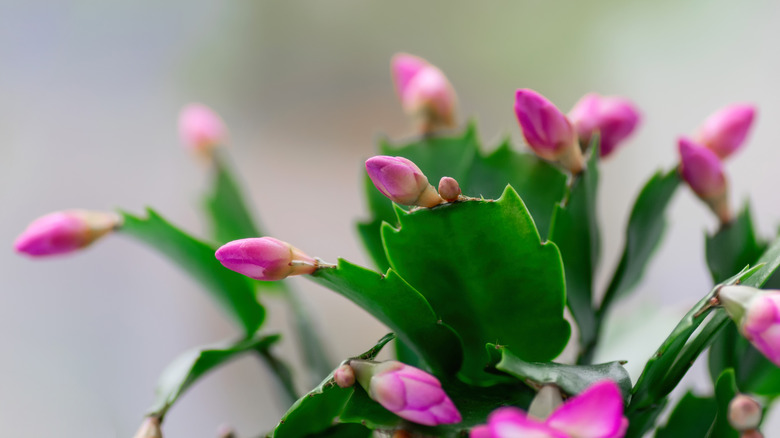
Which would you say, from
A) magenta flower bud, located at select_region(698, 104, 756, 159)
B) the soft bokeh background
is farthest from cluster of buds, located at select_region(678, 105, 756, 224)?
the soft bokeh background

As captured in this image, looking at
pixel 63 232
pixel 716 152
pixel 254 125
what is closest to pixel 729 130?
pixel 716 152

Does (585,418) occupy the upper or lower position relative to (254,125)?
lower

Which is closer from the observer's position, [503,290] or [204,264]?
[503,290]

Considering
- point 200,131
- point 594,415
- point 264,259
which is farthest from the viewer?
point 200,131

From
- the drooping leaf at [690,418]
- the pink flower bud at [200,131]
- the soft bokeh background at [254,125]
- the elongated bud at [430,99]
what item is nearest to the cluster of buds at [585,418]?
the drooping leaf at [690,418]

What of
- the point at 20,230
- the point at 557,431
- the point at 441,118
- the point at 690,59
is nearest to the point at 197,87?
the point at 20,230

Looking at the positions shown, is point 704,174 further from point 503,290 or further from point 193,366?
point 193,366

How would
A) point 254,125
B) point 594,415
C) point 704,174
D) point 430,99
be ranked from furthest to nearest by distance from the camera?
point 254,125 < point 430,99 < point 704,174 < point 594,415
